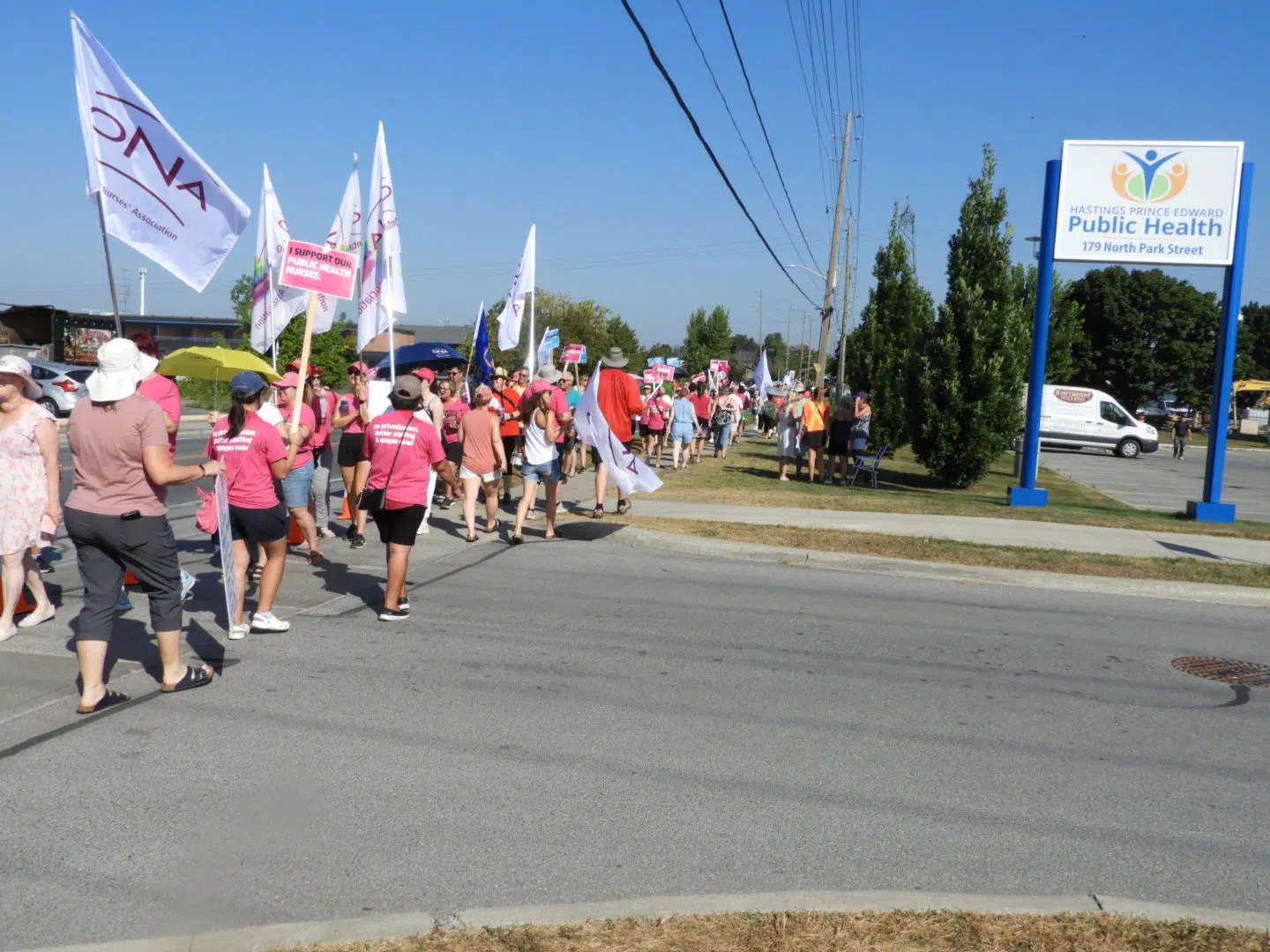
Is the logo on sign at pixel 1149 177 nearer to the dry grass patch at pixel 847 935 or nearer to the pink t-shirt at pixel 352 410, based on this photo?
the pink t-shirt at pixel 352 410

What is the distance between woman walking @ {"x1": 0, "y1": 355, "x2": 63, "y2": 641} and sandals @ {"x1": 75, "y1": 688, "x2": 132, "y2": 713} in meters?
1.74

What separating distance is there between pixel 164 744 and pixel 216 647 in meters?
1.84

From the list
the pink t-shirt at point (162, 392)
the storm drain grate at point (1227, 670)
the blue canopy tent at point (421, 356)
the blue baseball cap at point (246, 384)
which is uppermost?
the blue canopy tent at point (421, 356)

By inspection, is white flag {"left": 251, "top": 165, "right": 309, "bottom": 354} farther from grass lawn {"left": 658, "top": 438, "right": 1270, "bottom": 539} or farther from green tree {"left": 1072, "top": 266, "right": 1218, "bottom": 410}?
green tree {"left": 1072, "top": 266, "right": 1218, "bottom": 410}

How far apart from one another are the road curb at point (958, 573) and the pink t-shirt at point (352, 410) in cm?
289

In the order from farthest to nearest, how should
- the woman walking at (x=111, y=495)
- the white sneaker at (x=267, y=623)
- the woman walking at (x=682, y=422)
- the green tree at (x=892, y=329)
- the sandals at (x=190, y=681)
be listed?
the green tree at (x=892, y=329)
the woman walking at (x=682, y=422)
the white sneaker at (x=267, y=623)
the sandals at (x=190, y=681)
the woman walking at (x=111, y=495)

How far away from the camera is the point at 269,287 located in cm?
1315

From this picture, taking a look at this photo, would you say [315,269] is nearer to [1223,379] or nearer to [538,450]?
[538,450]

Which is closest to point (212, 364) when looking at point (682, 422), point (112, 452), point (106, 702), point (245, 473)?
point (245, 473)

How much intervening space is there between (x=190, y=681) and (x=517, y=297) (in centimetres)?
1386

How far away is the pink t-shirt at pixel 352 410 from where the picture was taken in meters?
11.9

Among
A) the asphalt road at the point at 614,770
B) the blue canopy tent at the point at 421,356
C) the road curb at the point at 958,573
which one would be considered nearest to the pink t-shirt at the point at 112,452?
Result: the asphalt road at the point at 614,770

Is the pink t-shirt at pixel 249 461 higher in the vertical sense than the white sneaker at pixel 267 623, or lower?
higher

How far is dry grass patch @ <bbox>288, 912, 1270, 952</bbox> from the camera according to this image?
345 cm
